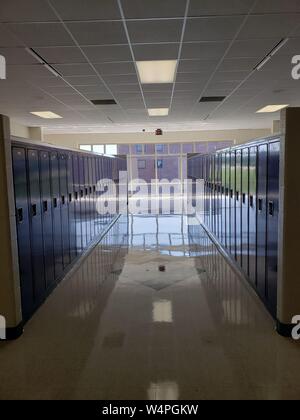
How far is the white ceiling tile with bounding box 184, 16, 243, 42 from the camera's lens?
386 cm

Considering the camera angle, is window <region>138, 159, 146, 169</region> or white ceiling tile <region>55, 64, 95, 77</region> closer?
white ceiling tile <region>55, 64, 95, 77</region>

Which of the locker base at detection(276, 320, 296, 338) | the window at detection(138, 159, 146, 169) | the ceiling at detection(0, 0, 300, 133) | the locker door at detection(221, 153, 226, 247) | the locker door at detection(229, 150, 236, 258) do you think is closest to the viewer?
the locker base at detection(276, 320, 296, 338)

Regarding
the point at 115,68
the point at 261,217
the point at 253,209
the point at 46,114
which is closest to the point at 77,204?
the point at 115,68

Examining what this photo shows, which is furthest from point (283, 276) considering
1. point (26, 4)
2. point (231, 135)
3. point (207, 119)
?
point (231, 135)

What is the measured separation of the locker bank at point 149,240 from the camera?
250 centimetres

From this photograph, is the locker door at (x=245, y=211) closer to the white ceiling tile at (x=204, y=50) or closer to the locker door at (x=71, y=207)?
the white ceiling tile at (x=204, y=50)

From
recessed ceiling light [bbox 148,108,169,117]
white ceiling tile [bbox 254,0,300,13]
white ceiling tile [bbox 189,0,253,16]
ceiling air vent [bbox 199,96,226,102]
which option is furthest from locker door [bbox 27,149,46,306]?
recessed ceiling light [bbox 148,108,169,117]

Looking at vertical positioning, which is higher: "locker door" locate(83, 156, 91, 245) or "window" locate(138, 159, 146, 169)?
"window" locate(138, 159, 146, 169)

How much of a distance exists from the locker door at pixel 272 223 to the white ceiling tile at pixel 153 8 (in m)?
1.65

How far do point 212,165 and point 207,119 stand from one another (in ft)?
19.7

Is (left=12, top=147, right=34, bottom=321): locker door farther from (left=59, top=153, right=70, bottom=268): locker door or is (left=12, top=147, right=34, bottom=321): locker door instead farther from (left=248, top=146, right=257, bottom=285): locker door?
(left=248, top=146, right=257, bottom=285): locker door

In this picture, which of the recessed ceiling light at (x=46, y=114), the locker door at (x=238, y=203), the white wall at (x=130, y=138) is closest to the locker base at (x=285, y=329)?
the locker door at (x=238, y=203)

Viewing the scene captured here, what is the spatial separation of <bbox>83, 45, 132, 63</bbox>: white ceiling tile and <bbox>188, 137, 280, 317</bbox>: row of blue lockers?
1980 millimetres

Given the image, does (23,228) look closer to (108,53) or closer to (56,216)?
(56,216)
